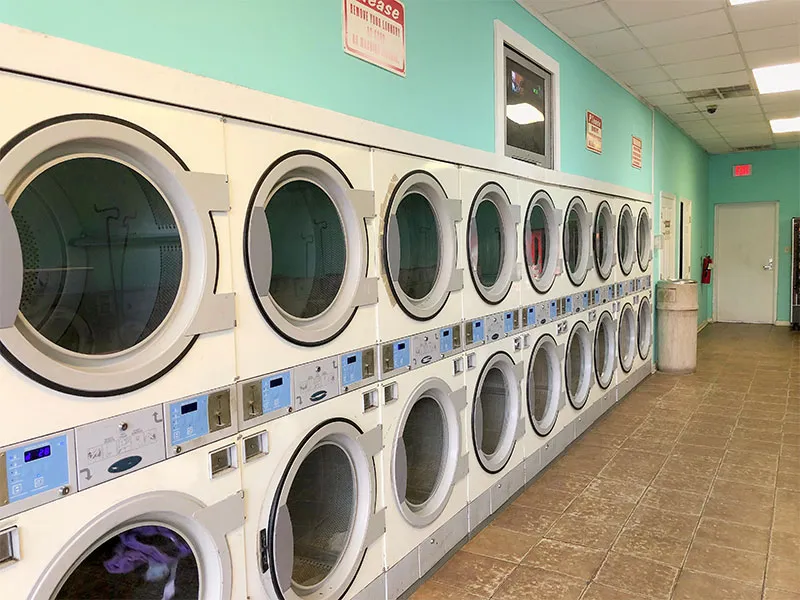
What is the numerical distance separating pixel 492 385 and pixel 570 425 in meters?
1.18

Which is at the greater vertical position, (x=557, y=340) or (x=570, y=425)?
(x=557, y=340)

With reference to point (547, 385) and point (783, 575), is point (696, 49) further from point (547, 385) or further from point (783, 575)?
point (783, 575)

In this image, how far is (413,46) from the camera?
273 centimetres

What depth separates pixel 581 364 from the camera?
4656 millimetres

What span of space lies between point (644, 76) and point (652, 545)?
4271mm

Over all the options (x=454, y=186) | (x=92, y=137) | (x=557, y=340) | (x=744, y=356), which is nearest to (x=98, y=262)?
(x=92, y=137)

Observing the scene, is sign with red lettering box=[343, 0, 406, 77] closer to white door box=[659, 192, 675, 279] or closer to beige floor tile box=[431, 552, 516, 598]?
beige floor tile box=[431, 552, 516, 598]

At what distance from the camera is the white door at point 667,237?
7234mm

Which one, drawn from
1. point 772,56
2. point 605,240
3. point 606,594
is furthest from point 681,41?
point 606,594

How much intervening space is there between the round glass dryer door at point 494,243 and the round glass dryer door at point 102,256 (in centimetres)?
174

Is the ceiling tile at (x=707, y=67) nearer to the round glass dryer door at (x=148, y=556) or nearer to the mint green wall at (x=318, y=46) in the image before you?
the mint green wall at (x=318, y=46)

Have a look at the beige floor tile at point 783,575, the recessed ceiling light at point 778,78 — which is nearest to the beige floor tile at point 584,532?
the beige floor tile at point 783,575

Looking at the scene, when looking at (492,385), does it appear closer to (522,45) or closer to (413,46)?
(413,46)

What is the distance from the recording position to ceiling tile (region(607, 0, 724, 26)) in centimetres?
393
